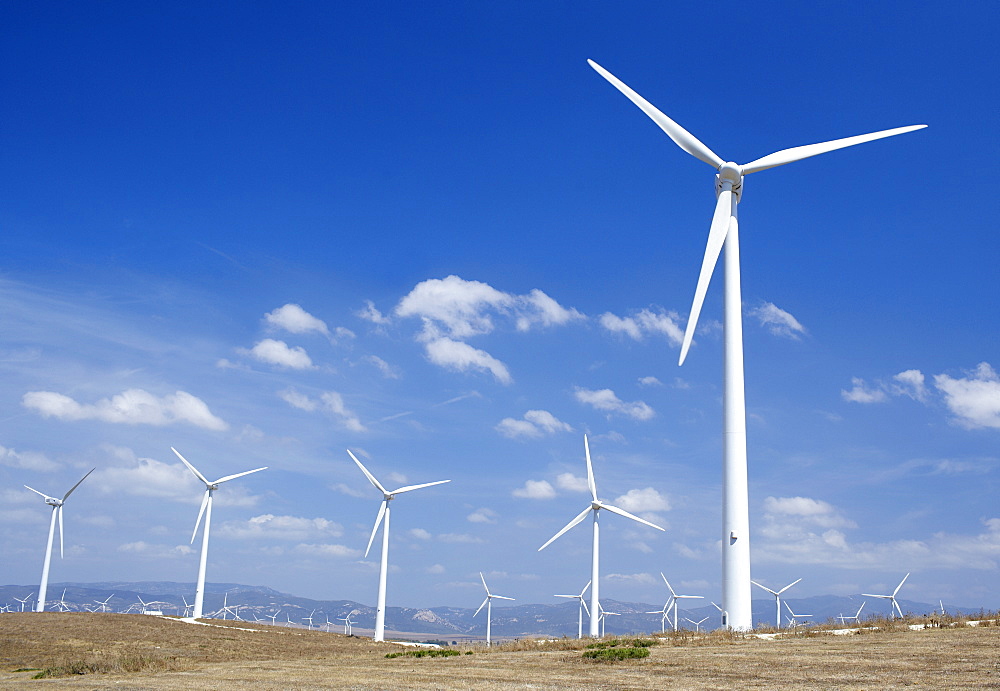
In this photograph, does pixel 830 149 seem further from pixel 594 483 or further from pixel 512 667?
pixel 594 483

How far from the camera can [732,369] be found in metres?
42.0

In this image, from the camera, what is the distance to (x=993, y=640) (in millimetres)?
25625

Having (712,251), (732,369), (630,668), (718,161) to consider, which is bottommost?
(630,668)

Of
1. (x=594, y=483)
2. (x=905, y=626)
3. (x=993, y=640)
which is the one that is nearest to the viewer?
(x=993, y=640)

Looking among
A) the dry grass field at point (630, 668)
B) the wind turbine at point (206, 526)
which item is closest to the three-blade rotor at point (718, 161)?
the dry grass field at point (630, 668)

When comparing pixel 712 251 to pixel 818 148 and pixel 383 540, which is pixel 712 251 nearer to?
pixel 818 148

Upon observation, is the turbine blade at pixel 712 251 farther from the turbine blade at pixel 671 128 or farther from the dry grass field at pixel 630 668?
the dry grass field at pixel 630 668

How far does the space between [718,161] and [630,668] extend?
34.8 meters

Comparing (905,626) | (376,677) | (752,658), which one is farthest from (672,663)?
(905,626)

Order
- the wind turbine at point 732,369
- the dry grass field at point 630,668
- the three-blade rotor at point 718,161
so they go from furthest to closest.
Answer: the three-blade rotor at point 718,161 → the wind turbine at point 732,369 → the dry grass field at point 630,668

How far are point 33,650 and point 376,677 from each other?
3537 cm

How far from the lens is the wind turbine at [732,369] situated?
1566 inches

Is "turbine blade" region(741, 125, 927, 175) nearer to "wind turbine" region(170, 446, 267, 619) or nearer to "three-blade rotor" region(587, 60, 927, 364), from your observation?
"three-blade rotor" region(587, 60, 927, 364)

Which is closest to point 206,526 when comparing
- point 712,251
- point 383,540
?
point 383,540
